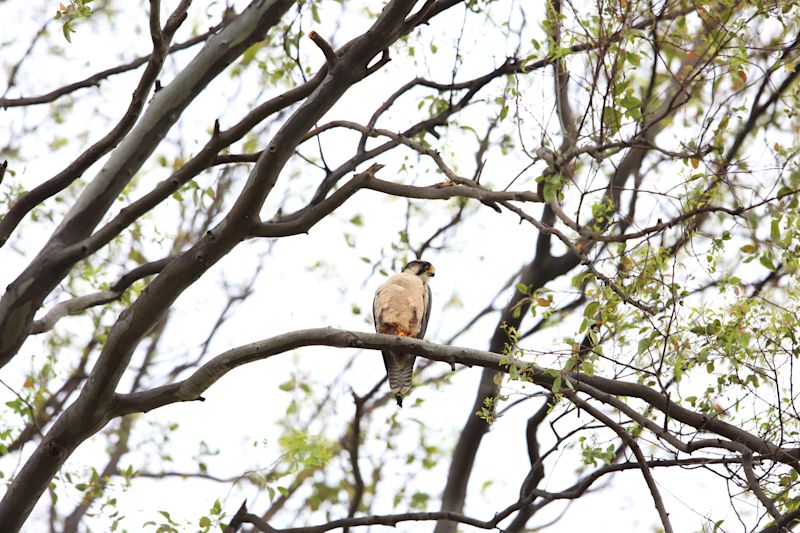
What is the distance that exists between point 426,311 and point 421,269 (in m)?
0.61

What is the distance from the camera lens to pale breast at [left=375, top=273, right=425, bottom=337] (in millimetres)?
6707

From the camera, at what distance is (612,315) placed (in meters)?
3.84

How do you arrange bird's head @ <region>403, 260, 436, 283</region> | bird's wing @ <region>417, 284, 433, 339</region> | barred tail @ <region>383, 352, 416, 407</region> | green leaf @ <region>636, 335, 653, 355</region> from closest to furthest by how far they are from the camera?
1. green leaf @ <region>636, 335, 653, 355</region>
2. barred tail @ <region>383, 352, 416, 407</region>
3. bird's wing @ <region>417, 284, 433, 339</region>
4. bird's head @ <region>403, 260, 436, 283</region>

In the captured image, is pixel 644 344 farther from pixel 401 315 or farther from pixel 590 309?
pixel 401 315

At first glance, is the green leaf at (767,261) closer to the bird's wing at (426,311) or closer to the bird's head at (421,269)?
the bird's wing at (426,311)

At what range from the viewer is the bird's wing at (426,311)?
6.97m

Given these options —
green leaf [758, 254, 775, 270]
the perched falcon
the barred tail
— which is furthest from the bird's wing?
green leaf [758, 254, 775, 270]

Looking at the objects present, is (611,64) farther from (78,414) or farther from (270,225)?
(78,414)

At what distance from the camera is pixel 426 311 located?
23.3 ft

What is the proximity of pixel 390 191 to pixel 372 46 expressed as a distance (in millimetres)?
850

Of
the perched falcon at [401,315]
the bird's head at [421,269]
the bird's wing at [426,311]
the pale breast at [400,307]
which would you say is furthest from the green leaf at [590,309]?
the bird's head at [421,269]

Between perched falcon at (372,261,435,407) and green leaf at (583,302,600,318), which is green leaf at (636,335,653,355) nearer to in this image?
green leaf at (583,302,600,318)

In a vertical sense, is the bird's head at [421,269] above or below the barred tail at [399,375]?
above

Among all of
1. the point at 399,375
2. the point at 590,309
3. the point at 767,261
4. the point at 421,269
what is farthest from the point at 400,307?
the point at 767,261
